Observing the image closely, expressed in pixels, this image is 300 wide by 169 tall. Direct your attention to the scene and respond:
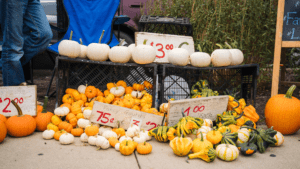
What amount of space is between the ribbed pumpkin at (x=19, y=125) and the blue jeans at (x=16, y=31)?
0.69 meters

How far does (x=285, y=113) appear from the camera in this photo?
7.58ft

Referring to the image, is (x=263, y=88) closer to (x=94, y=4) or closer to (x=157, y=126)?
(x=157, y=126)

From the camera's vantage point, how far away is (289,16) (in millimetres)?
2852

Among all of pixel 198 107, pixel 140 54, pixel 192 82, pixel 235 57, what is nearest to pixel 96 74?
pixel 140 54

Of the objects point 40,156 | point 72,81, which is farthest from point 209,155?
point 72,81

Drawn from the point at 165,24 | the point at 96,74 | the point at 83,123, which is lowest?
the point at 83,123

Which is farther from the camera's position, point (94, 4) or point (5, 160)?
point (94, 4)

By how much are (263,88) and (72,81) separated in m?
3.39

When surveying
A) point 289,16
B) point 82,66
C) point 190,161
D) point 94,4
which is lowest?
point 190,161

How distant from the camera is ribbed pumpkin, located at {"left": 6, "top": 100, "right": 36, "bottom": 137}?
2080mm

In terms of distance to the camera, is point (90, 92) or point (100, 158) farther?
point (90, 92)

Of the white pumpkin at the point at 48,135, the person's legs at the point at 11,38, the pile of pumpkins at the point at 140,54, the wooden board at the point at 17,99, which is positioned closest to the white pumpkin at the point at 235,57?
the pile of pumpkins at the point at 140,54

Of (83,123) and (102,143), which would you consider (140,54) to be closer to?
(83,123)

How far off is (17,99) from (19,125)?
327 millimetres
